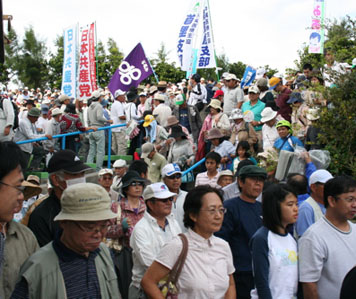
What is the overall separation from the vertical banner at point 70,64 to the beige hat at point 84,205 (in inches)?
551

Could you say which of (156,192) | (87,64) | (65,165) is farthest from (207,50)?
(65,165)

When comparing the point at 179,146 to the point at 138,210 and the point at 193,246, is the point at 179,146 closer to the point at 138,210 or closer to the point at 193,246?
the point at 138,210

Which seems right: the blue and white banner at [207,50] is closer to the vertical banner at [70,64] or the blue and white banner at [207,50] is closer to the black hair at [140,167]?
the vertical banner at [70,64]

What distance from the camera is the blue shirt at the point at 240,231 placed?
4.65m

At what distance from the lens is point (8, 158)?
281cm

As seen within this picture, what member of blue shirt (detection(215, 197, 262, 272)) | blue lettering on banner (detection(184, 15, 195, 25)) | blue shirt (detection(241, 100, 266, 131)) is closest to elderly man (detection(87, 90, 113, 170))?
blue shirt (detection(241, 100, 266, 131))

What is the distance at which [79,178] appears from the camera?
4.25 meters

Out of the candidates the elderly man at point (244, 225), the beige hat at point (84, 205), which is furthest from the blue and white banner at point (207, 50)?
the beige hat at point (84, 205)

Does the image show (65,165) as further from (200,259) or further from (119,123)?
(119,123)

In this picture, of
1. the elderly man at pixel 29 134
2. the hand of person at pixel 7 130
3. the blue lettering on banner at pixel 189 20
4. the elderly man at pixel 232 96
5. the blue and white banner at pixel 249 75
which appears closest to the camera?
the hand of person at pixel 7 130

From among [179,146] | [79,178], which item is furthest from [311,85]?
[79,178]

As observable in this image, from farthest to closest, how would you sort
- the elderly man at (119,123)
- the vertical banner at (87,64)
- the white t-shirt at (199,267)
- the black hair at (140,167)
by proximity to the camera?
the vertical banner at (87,64), the elderly man at (119,123), the black hair at (140,167), the white t-shirt at (199,267)

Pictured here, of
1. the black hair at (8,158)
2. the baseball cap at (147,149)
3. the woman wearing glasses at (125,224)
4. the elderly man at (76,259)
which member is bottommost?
the woman wearing glasses at (125,224)

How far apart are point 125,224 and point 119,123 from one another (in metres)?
9.10
